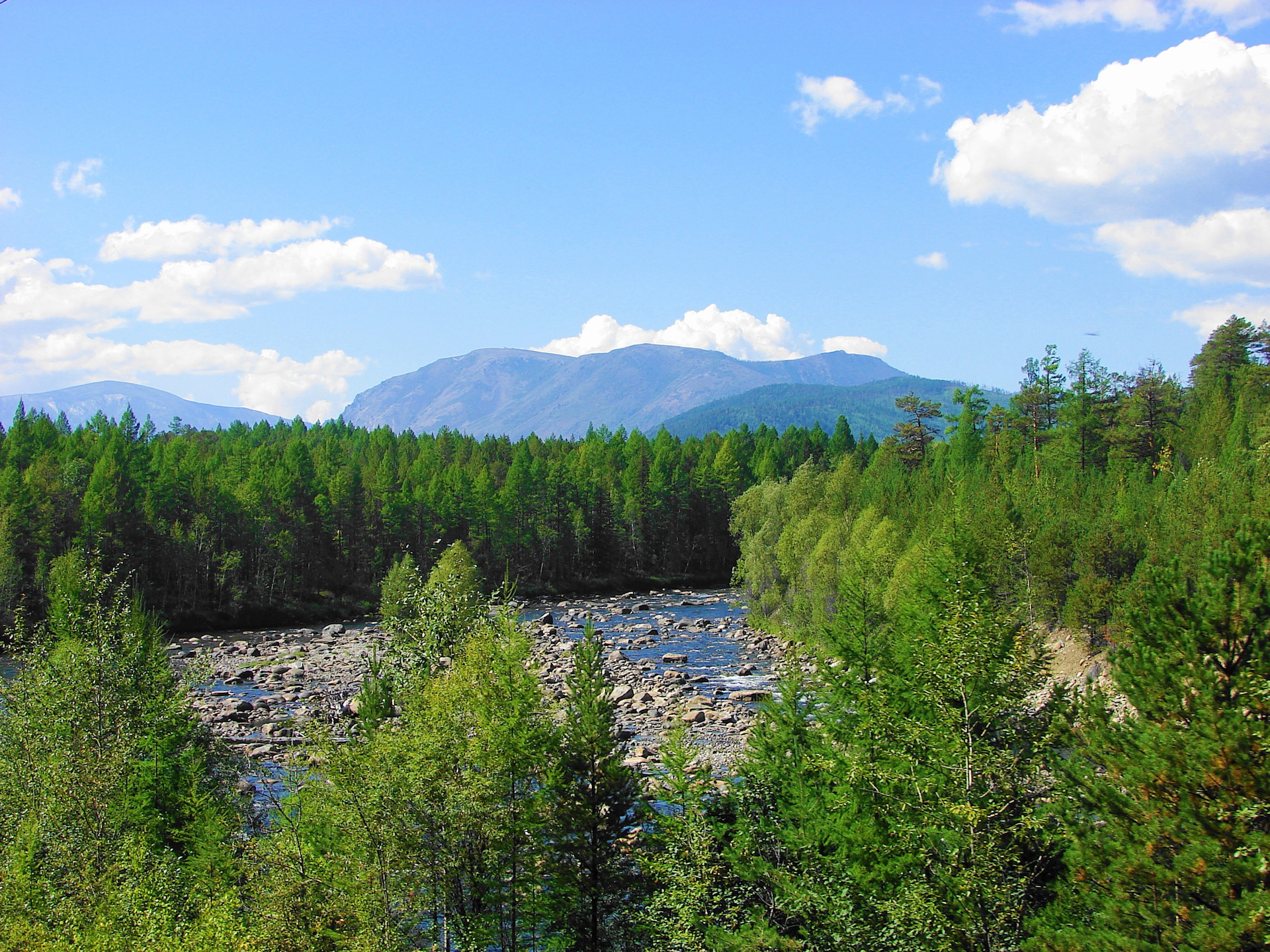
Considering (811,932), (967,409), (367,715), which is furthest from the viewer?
(967,409)

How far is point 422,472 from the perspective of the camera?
109 meters

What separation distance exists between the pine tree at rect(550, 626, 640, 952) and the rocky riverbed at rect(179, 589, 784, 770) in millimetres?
2957

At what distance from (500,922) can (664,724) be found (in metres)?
23.3

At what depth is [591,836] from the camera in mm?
22969

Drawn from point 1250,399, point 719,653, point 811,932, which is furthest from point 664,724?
point 1250,399

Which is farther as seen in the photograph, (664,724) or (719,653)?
(719,653)

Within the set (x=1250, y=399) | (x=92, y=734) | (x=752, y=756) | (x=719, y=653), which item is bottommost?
(x=719, y=653)

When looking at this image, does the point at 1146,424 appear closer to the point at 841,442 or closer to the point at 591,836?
the point at 841,442

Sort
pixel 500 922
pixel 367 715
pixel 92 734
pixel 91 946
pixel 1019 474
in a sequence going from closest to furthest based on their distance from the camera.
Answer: pixel 91 946
pixel 500 922
pixel 92 734
pixel 367 715
pixel 1019 474

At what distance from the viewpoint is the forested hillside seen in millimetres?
75062

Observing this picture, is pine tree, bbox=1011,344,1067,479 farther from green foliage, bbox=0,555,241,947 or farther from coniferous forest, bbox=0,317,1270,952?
green foliage, bbox=0,555,241,947

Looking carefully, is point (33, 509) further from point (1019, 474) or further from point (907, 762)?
point (1019, 474)

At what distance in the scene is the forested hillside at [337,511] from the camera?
75062 mm

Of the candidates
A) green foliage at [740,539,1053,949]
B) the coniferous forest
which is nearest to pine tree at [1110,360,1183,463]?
the coniferous forest
